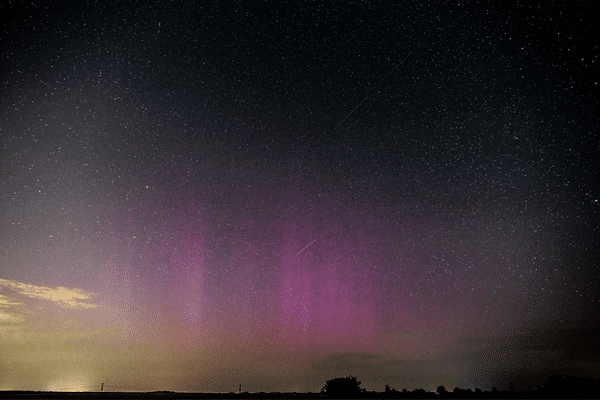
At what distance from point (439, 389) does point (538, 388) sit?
11729 millimetres

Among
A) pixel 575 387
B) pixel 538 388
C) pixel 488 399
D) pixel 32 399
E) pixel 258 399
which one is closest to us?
pixel 32 399

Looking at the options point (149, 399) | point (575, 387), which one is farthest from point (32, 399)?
point (575, 387)

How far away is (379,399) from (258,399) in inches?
303

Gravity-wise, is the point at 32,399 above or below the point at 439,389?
above

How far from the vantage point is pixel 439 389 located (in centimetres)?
3978

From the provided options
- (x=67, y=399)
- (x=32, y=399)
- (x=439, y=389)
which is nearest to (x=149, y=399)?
(x=67, y=399)

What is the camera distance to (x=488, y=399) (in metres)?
27.4

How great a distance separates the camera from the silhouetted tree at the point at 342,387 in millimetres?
31953

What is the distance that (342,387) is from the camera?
1278 inches

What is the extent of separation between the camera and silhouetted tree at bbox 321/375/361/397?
105 ft

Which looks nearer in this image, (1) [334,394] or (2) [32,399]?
(2) [32,399]

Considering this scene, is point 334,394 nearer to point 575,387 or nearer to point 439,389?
point 439,389

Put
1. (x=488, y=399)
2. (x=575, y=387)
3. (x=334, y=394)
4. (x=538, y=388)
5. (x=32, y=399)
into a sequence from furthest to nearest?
(x=538, y=388)
(x=575, y=387)
(x=334, y=394)
(x=488, y=399)
(x=32, y=399)

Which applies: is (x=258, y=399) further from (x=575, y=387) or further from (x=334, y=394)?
(x=575, y=387)
